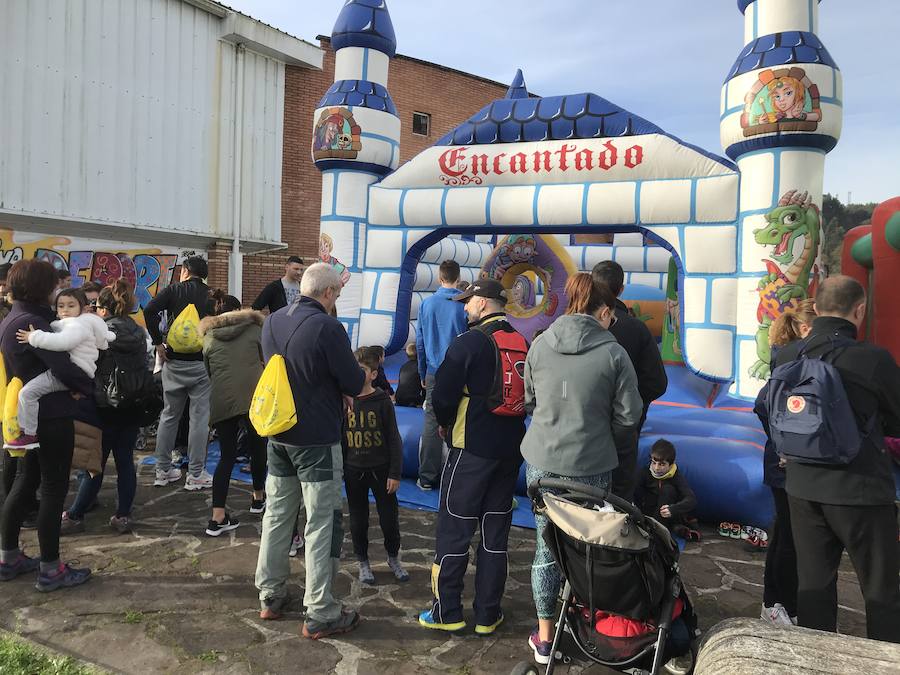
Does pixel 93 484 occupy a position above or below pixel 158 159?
below

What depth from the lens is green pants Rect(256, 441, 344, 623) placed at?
302 centimetres

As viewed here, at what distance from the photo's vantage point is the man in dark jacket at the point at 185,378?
16.8ft

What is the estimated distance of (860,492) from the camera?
7.97ft

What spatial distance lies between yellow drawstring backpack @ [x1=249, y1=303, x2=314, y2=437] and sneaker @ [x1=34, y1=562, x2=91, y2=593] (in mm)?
1400

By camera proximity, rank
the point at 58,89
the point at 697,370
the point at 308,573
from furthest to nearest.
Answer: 1. the point at 58,89
2. the point at 697,370
3. the point at 308,573

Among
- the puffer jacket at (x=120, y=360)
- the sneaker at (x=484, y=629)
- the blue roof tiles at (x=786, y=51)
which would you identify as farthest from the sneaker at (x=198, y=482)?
the blue roof tiles at (x=786, y=51)

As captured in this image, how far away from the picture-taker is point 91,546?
4.01 metres

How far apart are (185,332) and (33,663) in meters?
2.64

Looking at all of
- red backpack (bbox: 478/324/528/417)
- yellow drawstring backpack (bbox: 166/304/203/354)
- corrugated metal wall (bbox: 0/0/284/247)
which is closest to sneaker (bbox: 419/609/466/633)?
red backpack (bbox: 478/324/528/417)

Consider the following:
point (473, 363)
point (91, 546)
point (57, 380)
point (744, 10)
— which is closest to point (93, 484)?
point (91, 546)

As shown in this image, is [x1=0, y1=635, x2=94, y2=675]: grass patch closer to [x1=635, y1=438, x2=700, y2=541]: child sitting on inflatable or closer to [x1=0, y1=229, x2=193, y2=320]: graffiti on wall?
[x1=635, y1=438, x2=700, y2=541]: child sitting on inflatable

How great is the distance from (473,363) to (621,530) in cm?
108

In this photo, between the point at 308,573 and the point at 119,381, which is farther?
the point at 119,381

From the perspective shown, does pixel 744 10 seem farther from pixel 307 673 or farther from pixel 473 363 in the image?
pixel 307 673
